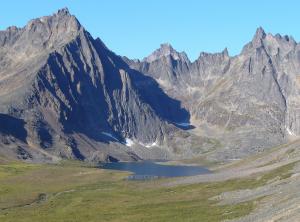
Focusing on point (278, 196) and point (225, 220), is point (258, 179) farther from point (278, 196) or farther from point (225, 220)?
point (225, 220)

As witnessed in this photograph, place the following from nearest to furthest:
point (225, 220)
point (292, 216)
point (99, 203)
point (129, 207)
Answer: point (292, 216), point (225, 220), point (129, 207), point (99, 203)

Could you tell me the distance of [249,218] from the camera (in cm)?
10844

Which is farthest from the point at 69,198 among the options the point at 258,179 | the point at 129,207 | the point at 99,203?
the point at 258,179

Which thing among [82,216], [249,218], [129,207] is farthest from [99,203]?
[249,218]

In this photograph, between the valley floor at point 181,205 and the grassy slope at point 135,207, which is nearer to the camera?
the valley floor at point 181,205

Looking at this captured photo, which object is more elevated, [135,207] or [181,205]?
[135,207]

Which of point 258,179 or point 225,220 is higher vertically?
point 258,179

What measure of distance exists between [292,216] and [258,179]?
108585 mm

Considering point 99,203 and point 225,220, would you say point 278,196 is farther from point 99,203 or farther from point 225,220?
point 99,203

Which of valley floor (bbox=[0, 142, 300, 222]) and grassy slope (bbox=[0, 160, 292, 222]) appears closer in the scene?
valley floor (bbox=[0, 142, 300, 222])

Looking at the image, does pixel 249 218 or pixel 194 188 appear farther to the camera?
pixel 194 188

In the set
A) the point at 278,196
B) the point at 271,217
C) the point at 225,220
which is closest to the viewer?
the point at 271,217

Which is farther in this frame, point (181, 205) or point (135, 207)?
point (135, 207)

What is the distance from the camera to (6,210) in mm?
170875
